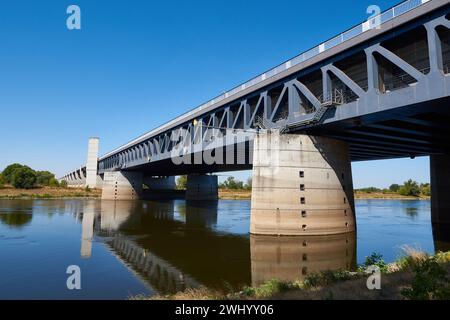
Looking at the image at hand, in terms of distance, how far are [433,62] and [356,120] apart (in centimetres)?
696

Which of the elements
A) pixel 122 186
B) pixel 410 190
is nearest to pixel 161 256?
pixel 122 186

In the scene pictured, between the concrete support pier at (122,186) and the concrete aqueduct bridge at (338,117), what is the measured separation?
53.9m

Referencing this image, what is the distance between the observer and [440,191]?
4006cm

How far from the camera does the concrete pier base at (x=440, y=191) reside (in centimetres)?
3994

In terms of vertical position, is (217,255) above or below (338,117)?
below

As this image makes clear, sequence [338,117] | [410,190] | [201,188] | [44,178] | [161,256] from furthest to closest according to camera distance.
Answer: [44,178] < [410,190] < [201,188] < [338,117] < [161,256]

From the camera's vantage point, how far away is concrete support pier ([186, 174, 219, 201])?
295 feet

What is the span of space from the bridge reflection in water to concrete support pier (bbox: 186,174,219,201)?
5296cm

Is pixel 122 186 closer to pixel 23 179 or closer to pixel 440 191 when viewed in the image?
pixel 23 179

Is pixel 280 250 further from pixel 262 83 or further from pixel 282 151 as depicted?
pixel 262 83

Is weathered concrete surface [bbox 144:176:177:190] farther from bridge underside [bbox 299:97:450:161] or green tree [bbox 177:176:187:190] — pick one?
bridge underside [bbox 299:97:450:161]

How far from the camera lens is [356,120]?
24953 mm

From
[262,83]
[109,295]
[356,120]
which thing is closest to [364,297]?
[109,295]

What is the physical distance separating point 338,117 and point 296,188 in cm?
761
